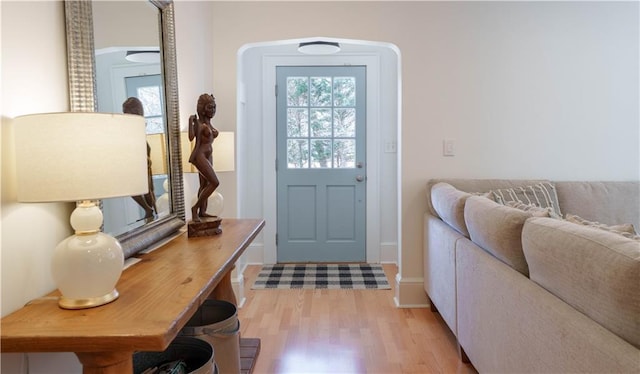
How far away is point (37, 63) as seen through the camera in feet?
3.45

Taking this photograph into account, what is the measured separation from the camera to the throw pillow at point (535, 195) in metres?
2.61

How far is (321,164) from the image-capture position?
13.1 ft

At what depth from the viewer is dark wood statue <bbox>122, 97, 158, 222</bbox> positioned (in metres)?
1.47

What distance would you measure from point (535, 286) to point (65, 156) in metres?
1.34

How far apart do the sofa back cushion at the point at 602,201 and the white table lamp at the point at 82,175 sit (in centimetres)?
277

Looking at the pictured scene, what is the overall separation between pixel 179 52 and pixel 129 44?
0.63 m

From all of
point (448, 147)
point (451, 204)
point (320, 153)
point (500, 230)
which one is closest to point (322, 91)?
point (320, 153)

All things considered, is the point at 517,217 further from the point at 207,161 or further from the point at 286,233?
the point at 286,233

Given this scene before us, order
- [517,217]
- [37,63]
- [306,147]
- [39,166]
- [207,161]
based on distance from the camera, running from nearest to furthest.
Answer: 1. [39,166]
2. [37,63]
3. [517,217]
4. [207,161]
5. [306,147]

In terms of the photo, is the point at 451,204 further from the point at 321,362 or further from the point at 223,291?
the point at 223,291

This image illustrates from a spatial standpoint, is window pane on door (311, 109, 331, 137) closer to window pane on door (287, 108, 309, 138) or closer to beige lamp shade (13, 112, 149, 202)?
window pane on door (287, 108, 309, 138)

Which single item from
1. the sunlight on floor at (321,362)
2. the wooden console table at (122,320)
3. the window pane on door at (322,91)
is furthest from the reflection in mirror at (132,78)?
the window pane on door at (322,91)

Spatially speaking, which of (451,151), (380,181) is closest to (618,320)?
(451,151)

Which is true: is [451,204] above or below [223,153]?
below
